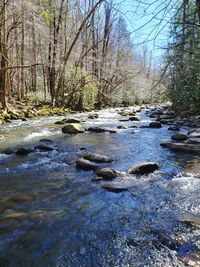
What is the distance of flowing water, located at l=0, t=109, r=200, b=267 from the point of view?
9.23 feet

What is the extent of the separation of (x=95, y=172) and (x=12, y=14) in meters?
11.5

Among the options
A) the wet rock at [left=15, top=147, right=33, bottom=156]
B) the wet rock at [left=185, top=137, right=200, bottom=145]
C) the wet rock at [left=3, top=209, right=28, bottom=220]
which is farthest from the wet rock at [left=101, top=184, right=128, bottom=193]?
the wet rock at [left=185, top=137, right=200, bottom=145]

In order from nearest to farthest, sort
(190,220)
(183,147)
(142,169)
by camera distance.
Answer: (190,220) → (142,169) → (183,147)

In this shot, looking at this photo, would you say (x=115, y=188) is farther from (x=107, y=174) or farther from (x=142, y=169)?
(x=142, y=169)

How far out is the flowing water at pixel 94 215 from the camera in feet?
9.23

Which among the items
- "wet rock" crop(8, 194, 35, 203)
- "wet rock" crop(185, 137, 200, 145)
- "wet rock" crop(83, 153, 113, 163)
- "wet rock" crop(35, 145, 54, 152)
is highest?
"wet rock" crop(185, 137, 200, 145)

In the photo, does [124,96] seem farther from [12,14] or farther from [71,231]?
[71,231]

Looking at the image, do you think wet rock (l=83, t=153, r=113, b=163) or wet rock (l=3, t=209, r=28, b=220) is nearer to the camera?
wet rock (l=3, t=209, r=28, b=220)

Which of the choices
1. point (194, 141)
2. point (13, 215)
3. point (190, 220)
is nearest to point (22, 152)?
point (13, 215)

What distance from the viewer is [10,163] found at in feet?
20.0

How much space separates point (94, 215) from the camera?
3713mm

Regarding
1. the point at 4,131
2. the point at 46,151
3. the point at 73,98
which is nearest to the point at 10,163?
the point at 46,151

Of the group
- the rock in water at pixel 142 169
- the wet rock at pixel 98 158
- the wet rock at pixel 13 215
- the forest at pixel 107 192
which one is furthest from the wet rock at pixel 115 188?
the wet rock at pixel 98 158

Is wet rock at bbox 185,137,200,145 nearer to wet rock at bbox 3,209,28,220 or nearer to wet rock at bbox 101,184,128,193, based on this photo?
wet rock at bbox 101,184,128,193
